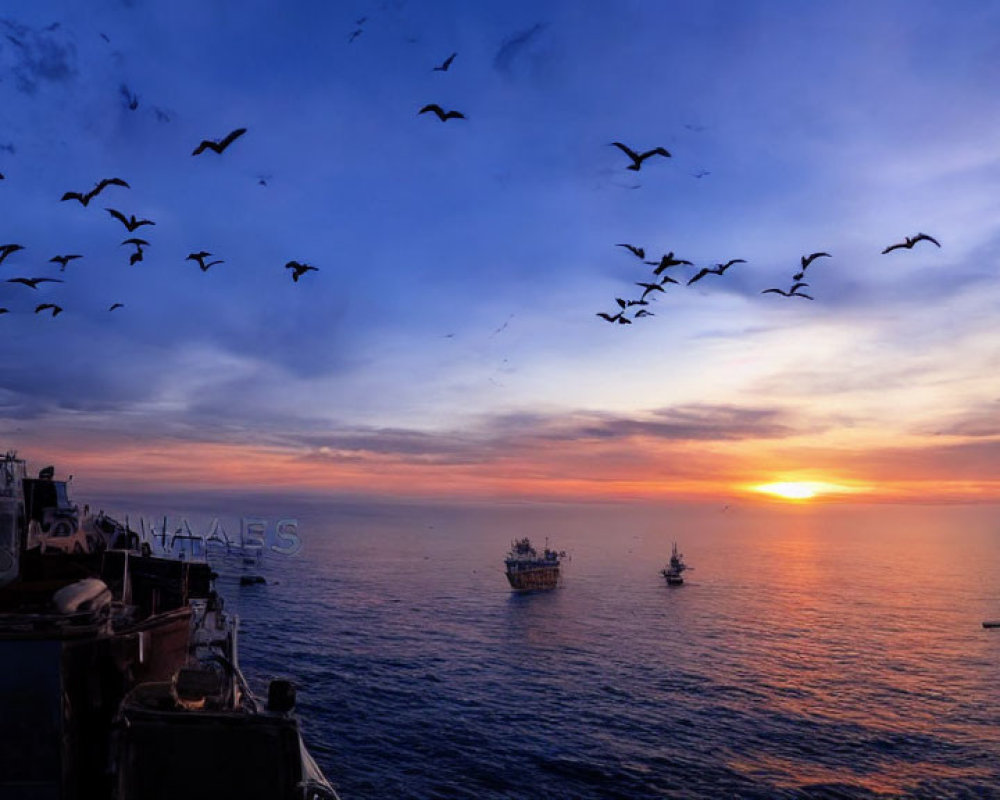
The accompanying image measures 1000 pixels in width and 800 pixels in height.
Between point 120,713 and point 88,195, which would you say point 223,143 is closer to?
point 88,195

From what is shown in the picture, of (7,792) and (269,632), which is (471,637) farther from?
(7,792)

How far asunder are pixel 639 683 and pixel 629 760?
2366 cm

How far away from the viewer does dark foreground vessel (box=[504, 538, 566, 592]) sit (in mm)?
146000

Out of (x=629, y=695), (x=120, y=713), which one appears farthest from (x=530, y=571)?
(x=120, y=713)

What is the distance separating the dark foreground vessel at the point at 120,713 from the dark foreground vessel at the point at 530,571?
127 meters

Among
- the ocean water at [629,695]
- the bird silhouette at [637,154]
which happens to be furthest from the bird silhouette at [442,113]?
the ocean water at [629,695]

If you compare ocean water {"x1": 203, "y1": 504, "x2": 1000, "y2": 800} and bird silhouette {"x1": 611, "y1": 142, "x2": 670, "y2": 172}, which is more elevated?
bird silhouette {"x1": 611, "y1": 142, "x2": 670, "y2": 172}

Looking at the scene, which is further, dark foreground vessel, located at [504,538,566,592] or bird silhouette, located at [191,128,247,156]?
dark foreground vessel, located at [504,538,566,592]

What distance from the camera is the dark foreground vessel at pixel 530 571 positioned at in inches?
5748

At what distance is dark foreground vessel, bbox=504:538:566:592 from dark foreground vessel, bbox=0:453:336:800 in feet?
418

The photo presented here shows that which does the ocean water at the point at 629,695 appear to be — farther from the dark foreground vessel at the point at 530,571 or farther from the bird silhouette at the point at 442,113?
the bird silhouette at the point at 442,113

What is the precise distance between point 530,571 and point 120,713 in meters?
139

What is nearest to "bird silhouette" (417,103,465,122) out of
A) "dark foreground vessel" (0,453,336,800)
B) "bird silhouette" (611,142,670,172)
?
"bird silhouette" (611,142,670,172)

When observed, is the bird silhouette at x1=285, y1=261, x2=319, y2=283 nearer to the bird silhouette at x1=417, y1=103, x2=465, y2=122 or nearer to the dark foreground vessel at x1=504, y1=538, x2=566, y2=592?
the bird silhouette at x1=417, y1=103, x2=465, y2=122
